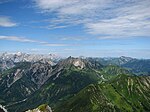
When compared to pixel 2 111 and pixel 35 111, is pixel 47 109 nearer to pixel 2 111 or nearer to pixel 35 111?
pixel 35 111

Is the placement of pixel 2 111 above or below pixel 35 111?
above

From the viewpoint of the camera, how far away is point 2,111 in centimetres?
5012

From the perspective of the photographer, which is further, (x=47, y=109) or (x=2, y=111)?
(x=47, y=109)

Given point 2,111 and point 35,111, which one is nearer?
point 2,111

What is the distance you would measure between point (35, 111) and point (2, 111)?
20937mm

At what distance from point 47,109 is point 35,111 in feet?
10.8

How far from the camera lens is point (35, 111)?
70.4 metres

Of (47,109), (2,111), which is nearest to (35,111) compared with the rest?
(47,109)

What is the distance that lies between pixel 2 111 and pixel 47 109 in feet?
74.2

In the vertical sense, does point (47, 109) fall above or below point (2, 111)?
below
